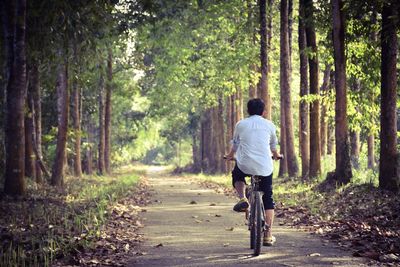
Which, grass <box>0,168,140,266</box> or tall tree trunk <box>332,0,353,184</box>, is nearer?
grass <box>0,168,140,266</box>

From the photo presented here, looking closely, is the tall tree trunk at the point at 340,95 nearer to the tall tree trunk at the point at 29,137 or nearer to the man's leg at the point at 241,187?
the man's leg at the point at 241,187

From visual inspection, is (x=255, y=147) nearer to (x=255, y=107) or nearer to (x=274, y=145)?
(x=274, y=145)

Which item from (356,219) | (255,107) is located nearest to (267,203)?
(255,107)

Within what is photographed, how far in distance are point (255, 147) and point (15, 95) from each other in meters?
9.05

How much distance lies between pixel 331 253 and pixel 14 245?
483 centimetres

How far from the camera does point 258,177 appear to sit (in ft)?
27.6

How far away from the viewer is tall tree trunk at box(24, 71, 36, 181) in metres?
19.8

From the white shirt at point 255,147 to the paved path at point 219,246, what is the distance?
124cm

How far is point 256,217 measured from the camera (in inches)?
321

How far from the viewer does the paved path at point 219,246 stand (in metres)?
7.72

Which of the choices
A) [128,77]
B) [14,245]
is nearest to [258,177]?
[14,245]

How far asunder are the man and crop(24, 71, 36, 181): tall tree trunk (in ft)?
41.7

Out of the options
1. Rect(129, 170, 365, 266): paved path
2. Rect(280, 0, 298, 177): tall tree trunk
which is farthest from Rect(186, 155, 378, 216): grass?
Rect(129, 170, 365, 266): paved path

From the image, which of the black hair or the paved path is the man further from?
the paved path
